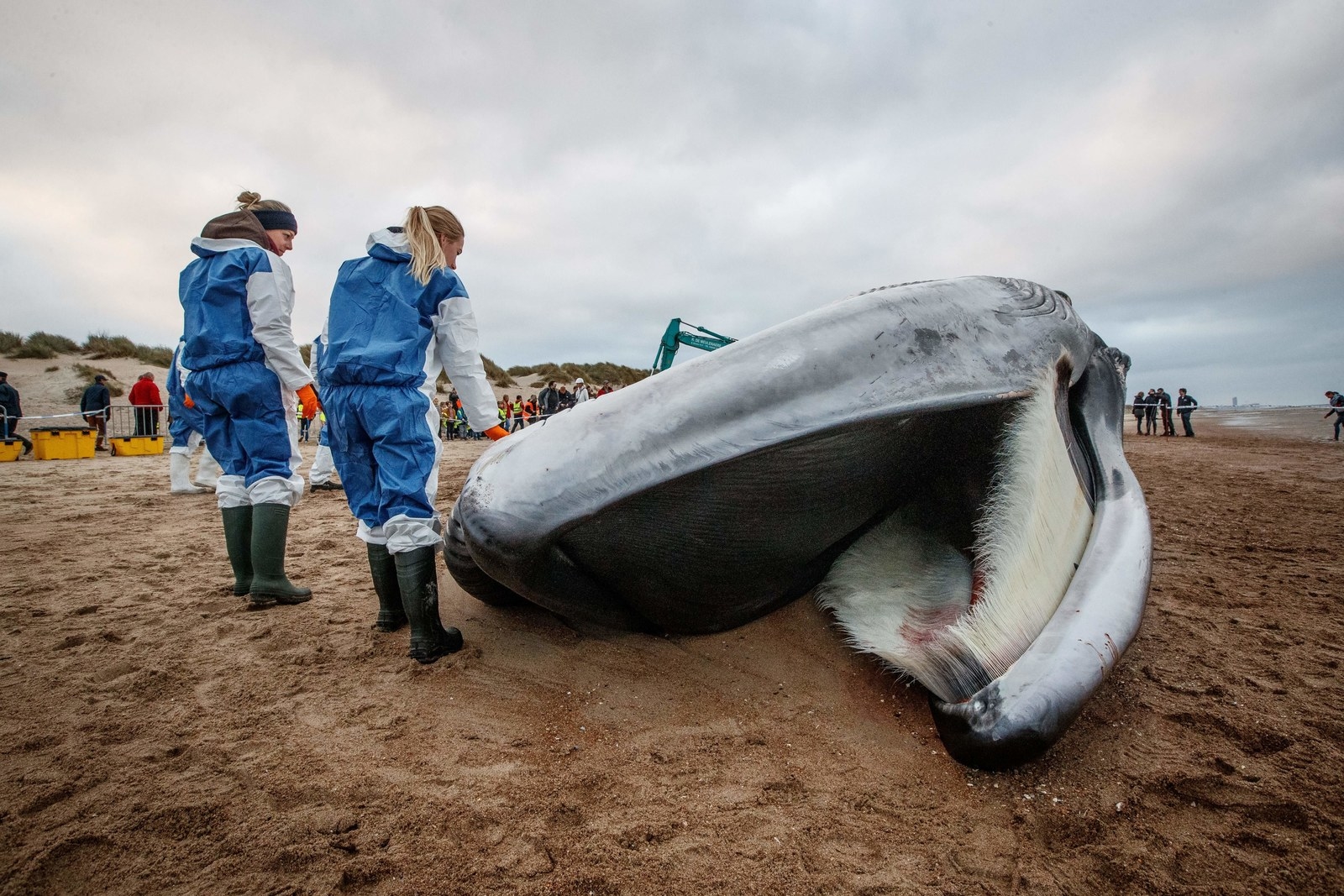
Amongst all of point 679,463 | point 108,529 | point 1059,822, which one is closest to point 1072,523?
point 1059,822

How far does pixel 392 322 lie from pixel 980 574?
2441mm

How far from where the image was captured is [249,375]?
3.23 m

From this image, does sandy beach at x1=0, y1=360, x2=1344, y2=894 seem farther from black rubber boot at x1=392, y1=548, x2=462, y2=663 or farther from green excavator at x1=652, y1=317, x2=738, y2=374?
green excavator at x1=652, y1=317, x2=738, y2=374

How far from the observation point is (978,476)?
233 cm

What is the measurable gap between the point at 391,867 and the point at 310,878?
6.5 inches

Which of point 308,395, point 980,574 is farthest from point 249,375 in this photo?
point 980,574

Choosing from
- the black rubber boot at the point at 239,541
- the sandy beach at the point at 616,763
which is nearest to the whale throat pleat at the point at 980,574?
the sandy beach at the point at 616,763

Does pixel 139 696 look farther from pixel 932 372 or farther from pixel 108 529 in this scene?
pixel 108 529

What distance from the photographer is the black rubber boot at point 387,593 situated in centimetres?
287

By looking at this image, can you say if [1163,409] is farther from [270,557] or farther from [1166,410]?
[270,557]

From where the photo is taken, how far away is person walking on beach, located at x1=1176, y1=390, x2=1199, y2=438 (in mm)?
18156

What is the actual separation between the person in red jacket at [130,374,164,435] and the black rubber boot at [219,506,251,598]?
15056 millimetres

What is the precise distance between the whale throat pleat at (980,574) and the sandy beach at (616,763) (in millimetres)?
179

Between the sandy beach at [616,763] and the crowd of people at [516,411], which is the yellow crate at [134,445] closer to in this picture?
the crowd of people at [516,411]
